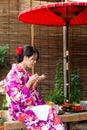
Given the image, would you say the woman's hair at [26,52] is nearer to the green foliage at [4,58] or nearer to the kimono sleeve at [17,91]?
the kimono sleeve at [17,91]

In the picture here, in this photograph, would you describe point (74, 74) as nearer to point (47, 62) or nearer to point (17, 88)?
point (47, 62)

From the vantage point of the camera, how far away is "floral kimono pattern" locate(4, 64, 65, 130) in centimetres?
436

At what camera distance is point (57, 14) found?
5195 millimetres

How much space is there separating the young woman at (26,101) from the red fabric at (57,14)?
70 cm

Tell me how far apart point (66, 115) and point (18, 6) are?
281cm

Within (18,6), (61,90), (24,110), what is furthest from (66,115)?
(18,6)

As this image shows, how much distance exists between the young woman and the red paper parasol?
27.7 inches

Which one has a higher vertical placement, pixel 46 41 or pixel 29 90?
pixel 46 41

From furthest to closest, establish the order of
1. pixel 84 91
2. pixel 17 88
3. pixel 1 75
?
pixel 84 91 < pixel 1 75 < pixel 17 88

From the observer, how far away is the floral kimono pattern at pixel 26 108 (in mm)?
4359

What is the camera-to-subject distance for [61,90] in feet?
22.7

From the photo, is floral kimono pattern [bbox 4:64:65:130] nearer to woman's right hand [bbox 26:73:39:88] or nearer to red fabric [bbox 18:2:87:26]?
woman's right hand [bbox 26:73:39:88]

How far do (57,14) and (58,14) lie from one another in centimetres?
1

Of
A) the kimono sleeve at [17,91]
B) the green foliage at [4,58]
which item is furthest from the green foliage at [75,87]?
the kimono sleeve at [17,91]
